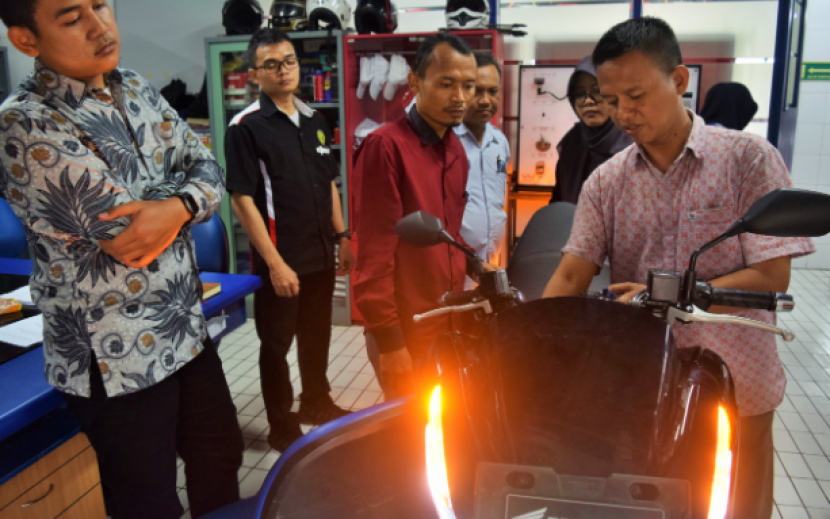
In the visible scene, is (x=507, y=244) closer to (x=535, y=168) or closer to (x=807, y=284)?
(x=535, y=168)

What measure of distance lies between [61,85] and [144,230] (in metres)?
0.39

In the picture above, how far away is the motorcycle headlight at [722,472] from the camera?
73 cm

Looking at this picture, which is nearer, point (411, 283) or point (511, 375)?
point (511, 375)

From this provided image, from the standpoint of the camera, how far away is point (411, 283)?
1.91 m

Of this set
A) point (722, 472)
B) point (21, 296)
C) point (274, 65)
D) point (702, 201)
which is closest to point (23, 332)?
point (21, 296)

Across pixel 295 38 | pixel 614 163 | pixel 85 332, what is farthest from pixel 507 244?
pixel 85 332

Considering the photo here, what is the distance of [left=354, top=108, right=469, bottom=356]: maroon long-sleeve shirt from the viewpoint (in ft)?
5.90

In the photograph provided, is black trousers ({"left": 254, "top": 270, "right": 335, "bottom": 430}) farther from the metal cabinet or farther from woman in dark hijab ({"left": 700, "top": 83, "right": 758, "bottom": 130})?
woman in dark hijab ({"left": 700, "top": 83, "right": 758, "bottom": 130})

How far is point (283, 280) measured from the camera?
244cm

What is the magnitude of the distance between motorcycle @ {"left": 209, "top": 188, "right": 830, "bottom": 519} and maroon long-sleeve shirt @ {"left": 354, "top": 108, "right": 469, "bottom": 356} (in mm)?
778

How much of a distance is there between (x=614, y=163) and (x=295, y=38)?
3.42m

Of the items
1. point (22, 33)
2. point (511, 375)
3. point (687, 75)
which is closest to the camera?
point (511, 375)

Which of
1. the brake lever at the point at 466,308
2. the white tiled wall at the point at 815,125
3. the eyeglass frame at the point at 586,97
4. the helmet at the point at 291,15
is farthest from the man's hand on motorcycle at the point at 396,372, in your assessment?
the white tiled wall at the point at 815,125

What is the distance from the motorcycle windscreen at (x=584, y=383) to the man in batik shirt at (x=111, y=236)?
2.90 feet
